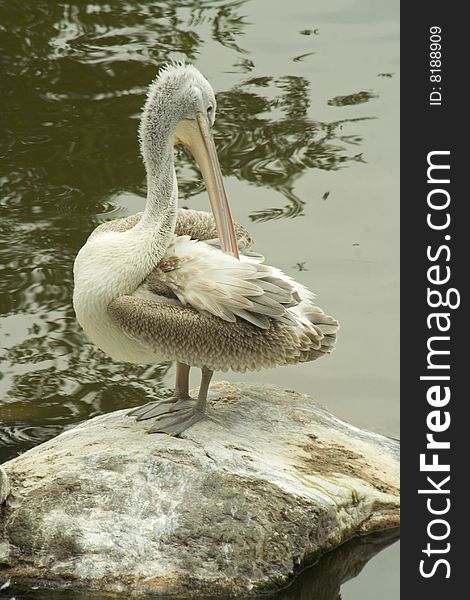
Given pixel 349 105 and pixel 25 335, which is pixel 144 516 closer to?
pixel 25 335

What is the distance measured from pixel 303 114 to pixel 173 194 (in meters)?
4.51

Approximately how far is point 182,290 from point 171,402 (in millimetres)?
666

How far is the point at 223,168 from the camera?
31.3 feet

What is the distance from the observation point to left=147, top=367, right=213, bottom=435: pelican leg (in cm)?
575

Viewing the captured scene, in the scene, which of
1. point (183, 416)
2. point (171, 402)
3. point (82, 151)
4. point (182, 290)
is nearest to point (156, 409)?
point (171, 402)

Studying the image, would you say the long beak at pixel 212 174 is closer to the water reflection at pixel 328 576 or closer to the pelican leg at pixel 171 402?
the pelican leg at pixel 171 402

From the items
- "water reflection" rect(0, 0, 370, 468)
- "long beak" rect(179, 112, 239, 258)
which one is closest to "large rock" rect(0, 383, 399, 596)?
"long beak" rect(179, 112, 239, 258)

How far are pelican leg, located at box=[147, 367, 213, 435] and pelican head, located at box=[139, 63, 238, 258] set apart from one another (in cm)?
59

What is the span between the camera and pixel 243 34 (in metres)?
11.1

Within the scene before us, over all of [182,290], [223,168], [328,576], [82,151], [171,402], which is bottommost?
[328,576]

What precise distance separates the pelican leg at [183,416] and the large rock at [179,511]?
0.05 m

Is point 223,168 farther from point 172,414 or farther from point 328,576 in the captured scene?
point 328,576

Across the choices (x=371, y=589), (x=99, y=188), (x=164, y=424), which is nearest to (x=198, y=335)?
(x=164, y=424)

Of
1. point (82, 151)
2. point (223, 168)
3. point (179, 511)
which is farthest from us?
point (82, 151)
